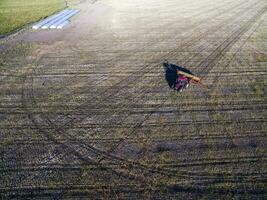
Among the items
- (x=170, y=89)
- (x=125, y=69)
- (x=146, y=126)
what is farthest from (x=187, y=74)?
(x=146, y=126)

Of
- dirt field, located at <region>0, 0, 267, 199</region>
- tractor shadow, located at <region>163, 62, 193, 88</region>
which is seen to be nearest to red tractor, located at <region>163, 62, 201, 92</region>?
tractor shadow, located at <region>163, 62, 193, 88</region>

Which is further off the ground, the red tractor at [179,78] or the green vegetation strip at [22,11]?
the green vegetation strip at [22,11]

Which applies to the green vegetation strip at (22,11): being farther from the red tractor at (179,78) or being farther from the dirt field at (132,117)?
the red tractor at (179,78)

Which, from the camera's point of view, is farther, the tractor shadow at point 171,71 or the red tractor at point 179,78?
the tractor shadow at point 171,71

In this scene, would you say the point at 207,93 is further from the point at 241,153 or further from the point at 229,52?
the point at 229,52

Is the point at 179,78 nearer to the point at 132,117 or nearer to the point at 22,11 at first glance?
the point at 132,117

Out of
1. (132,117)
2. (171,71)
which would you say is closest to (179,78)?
(171,71)

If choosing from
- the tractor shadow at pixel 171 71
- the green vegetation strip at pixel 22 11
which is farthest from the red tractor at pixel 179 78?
the green vegetation strip at pixel 22 11
